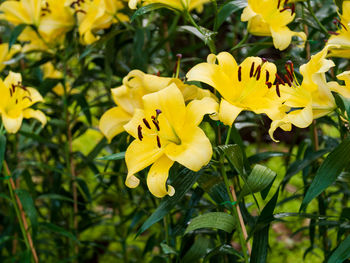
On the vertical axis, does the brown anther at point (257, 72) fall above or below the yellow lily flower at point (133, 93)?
above

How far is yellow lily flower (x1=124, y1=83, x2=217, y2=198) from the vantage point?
731mm

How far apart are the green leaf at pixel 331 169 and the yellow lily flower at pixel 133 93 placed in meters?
0.23

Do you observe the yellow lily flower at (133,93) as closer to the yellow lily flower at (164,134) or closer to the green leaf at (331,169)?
the yellow lily flower at (164,134)

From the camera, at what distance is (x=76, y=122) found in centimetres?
165

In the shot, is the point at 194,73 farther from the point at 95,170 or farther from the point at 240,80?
the point at 95,170

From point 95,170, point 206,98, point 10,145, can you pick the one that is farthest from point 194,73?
point 10,145

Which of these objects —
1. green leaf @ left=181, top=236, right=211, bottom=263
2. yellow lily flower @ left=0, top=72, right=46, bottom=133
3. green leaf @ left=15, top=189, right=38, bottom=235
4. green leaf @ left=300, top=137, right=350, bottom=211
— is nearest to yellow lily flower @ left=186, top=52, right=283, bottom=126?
green leaf @ left=300, top=137, right=350, bottom=211

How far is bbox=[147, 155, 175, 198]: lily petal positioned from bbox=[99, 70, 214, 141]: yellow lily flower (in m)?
0.14

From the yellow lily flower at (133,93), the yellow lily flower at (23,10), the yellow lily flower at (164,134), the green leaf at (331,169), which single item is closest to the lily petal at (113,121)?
A: the yellow lily flower at (133,93)

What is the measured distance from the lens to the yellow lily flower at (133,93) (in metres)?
0.82

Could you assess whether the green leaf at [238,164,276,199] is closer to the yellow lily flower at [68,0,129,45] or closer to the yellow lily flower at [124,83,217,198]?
the yellow lily flower at [124,83,217,198]

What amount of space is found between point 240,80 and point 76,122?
998 millimetres

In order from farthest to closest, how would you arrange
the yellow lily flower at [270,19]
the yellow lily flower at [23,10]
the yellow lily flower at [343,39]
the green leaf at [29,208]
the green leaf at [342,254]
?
the yellow lily flower at [23,10] < the green leaf at [29,208] < the yellow lily flower at [270,19] < the yellow lily flower at [343,39] < the green leaf at [342,254]

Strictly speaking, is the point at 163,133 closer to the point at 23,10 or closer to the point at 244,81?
the point at 244,81
